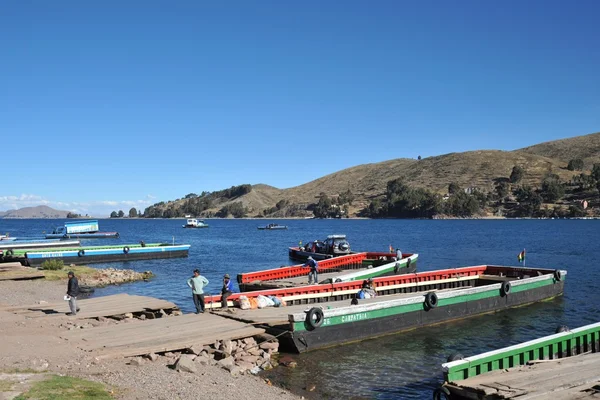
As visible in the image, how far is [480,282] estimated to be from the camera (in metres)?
34.3

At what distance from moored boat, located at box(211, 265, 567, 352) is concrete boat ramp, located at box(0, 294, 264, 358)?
166 cm

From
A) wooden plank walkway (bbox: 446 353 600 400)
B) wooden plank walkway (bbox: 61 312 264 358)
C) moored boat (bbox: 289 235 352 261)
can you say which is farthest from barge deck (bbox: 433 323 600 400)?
moored boat (bbox: 289 235 352 261)

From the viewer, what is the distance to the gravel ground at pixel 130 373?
12852 mm

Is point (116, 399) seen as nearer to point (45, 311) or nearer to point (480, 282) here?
point (45, 311)

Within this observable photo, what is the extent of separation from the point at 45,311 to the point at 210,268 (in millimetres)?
33903

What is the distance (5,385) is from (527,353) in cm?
1348

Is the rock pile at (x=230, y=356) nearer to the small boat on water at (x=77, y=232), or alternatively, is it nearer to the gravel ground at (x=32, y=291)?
the gravel ground at (x=32, y=291)

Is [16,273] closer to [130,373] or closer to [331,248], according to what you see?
[331,248]

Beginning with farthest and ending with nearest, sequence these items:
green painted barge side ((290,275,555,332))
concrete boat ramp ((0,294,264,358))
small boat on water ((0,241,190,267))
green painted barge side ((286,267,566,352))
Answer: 1. small boat on water ((0,241,190,267))
2. green painted barge side ((290,275,555,332))
3. green painted barge side ((286,267,566,352))
4. concrete boat ramp ((0,294,264,358))

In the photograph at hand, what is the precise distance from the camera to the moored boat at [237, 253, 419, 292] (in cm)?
3224

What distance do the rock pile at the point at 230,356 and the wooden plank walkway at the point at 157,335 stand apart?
25 cm

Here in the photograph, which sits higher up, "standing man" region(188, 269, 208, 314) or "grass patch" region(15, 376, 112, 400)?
"standing man" region(188, 269, 208, 314)

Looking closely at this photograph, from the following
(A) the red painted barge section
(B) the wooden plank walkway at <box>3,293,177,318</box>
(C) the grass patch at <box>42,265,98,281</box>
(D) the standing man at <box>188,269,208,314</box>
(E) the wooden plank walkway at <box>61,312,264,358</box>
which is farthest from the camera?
(C) the grass patch at <box>42,265,98,281</box>

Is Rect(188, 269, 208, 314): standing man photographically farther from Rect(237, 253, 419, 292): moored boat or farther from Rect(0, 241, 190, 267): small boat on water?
Rect(0, 241, 190, 267): small boat on water
